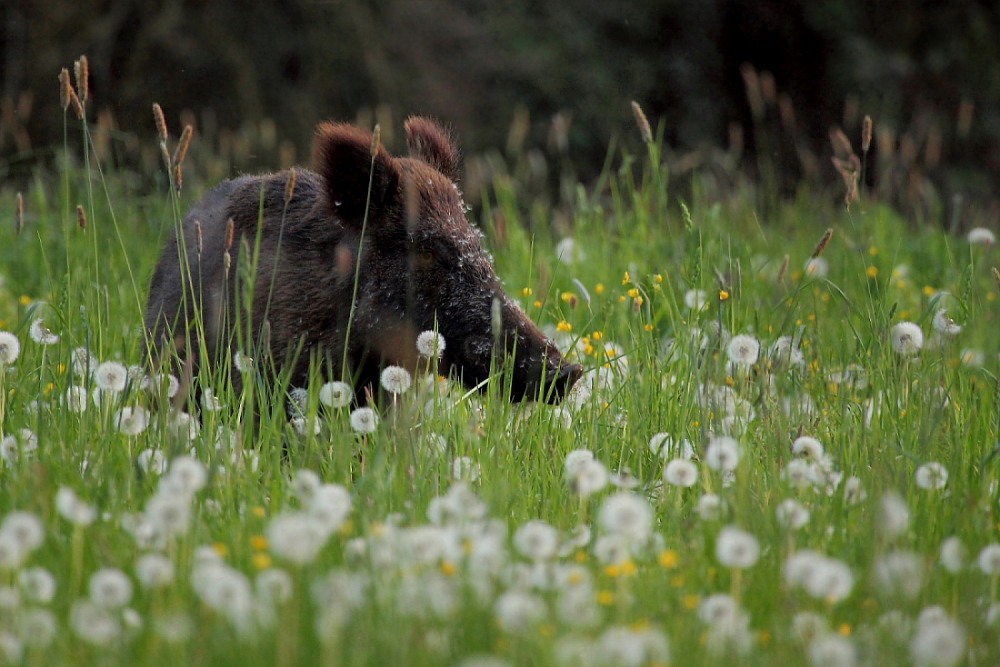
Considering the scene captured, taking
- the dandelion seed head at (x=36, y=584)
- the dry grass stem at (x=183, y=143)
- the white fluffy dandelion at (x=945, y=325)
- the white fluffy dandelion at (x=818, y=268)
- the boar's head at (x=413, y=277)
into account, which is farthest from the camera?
the white fluffy dandelion at (x=818, y=268)

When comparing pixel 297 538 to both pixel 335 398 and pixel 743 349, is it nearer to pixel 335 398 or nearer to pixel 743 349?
pixel 335 398

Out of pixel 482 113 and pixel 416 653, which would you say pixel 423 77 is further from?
pixel 416 653

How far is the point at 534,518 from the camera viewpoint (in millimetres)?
2650

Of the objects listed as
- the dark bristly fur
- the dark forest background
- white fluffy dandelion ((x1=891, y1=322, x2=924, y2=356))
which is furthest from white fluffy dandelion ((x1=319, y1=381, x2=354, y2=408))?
the dark forest background

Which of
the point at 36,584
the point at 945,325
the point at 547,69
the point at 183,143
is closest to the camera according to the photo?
the point at 36,584

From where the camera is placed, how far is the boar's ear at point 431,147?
13.5 ft

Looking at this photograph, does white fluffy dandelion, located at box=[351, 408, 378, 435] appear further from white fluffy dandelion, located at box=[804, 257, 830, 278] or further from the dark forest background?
the dark forest background

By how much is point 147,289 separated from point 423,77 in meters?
6.54

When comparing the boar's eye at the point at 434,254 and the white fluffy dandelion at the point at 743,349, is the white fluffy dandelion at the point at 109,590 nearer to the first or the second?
the white fluffy dandelion at the point at 743,349

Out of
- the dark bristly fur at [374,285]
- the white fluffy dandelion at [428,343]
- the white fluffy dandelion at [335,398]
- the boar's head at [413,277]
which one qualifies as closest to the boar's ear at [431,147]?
the dark bristly fur at [374,285]

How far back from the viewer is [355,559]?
1995 mm

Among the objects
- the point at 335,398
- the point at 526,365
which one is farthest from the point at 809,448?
the point at 335,398

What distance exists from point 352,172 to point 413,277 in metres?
0.41

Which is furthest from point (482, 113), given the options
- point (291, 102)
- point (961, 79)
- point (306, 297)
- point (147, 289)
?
point (306, 297)
